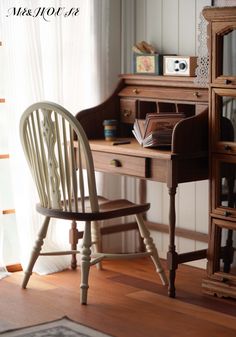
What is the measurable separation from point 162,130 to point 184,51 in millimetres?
733

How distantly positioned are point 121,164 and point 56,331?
1031 millimetres

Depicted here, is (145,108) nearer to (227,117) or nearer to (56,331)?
(227,117)

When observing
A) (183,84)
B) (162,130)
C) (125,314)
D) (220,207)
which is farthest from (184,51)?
(125,314)

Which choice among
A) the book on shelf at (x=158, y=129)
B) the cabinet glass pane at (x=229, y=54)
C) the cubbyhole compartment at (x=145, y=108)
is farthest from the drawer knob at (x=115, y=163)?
the cabinet glass pane at (x=229, y=54)

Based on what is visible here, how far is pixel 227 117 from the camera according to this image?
12.9 feet

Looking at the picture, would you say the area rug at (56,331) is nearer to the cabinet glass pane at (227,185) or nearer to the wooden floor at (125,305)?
the wooden floor at (125,305)

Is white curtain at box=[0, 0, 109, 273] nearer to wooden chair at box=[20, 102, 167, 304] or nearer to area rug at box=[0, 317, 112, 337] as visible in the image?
wooden chair at box=[20, 102, 167, 304]

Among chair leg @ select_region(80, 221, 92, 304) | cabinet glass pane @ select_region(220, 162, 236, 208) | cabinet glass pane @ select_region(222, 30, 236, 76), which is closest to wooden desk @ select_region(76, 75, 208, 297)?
cabinet glass pane @ select_region(220, 162, 236, 208)

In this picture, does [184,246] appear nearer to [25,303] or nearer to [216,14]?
[25,303]

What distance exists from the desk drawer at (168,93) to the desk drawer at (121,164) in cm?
49

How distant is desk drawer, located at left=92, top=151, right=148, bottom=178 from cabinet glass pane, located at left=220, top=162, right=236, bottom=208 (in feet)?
1.24

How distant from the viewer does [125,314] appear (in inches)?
148

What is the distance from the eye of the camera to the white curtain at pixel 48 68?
4391mm

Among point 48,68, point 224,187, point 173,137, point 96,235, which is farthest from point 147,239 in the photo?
point 48,68
